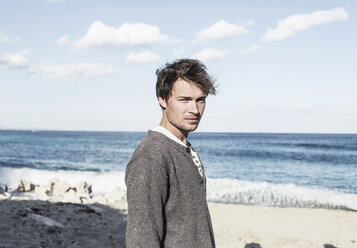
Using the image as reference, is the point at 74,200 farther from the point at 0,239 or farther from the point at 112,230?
the point at 0,239

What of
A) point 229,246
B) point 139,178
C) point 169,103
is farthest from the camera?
point 229,246

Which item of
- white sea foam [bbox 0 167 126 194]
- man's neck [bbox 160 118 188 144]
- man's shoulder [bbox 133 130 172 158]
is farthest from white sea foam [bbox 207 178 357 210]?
man's shoulder [bbox 133 130 172 158]

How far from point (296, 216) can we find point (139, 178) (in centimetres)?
1129

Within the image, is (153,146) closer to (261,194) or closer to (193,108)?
(193,108)

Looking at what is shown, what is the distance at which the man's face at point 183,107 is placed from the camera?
6.29 feet

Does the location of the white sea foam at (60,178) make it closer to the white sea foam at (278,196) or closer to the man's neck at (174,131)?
the white sea foam at (278,196)

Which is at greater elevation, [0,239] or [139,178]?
[139,178]

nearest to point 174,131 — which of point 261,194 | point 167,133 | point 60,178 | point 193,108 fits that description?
point 167,133

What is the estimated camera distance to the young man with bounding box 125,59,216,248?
5.51ft

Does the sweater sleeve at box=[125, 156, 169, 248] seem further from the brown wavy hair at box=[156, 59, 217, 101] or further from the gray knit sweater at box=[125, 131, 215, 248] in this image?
the brown wavy hair at box=[156, 59, 217, 101]

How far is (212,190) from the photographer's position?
55.0 feet

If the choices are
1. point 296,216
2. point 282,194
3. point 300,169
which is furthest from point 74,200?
point 300,169

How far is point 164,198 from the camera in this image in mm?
1725

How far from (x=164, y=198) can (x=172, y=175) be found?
116 millimetres
